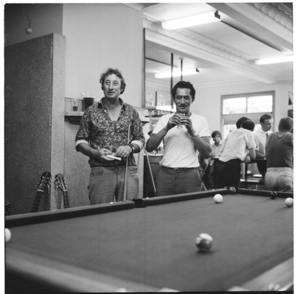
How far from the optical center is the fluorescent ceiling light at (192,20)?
511cm

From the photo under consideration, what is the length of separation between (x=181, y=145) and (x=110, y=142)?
53 centimetres

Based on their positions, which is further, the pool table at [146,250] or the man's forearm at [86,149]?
the man's forearm at [86,149]

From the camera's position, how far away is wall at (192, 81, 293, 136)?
994 cm

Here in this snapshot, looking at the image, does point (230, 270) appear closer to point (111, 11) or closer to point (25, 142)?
point (25, 142)

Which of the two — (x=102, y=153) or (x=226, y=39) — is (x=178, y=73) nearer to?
(x=226, y=39)

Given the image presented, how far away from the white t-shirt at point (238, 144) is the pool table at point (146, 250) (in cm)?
295

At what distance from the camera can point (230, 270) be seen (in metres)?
0.94

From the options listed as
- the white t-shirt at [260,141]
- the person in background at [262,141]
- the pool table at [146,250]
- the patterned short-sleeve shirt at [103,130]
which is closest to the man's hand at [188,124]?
the patterned short-sleeve shirt at [103,130]

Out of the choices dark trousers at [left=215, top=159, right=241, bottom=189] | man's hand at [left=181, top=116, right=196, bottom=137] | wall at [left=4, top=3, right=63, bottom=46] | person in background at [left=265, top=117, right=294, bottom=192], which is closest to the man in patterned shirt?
man's hand at [left=181, top=116, right=196, bottom=137]

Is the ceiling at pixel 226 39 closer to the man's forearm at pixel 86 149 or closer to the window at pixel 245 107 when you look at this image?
the window at pixel 245 107

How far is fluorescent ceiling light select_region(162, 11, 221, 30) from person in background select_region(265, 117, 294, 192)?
2056 millimetres

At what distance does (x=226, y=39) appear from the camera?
6734 millimetres

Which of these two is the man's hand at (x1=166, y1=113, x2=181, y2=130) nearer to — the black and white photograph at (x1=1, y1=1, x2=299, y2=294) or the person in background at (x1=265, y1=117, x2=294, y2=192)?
the black and white photograph at (x1=1, y1=1, x2=299, y2=294)
